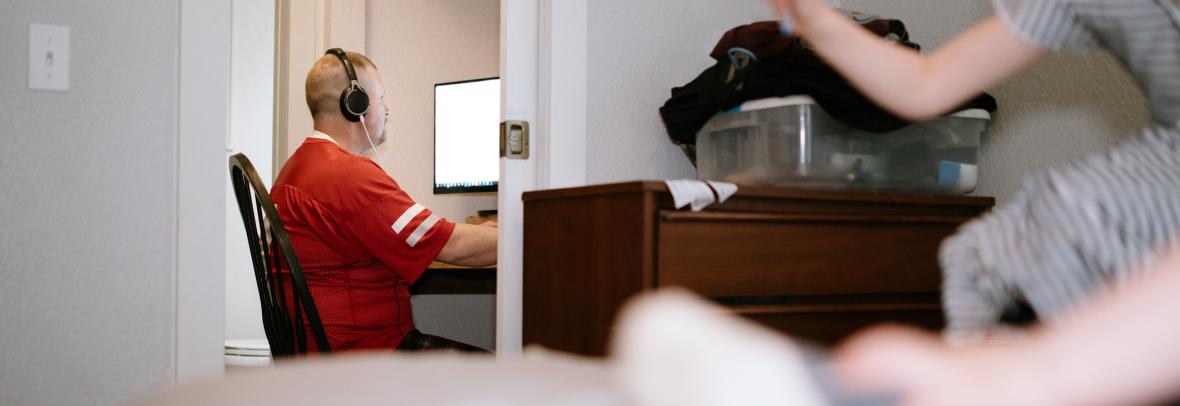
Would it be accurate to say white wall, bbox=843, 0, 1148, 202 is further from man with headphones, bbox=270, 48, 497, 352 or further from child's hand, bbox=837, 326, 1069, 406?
child's hand, bbox=837, 326, 1069, 406

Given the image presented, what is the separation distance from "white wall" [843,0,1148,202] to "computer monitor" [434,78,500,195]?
3.95 ft

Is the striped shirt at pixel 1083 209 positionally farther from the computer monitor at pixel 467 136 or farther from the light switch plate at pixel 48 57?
the computer monitor at pixel 467 136

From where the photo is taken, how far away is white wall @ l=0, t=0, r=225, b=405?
1441 mm

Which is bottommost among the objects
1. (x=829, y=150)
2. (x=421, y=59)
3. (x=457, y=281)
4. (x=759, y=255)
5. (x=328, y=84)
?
(x=457, y=281)

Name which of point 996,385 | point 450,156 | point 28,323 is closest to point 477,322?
point 450,156

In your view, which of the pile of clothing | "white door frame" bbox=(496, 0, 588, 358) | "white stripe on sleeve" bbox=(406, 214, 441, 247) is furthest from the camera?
"white stripe on sleeve" bbox=(406, 214, 441, 247)

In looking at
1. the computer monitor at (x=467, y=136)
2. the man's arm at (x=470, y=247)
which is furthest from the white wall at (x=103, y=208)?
the computer monitor at (x=467, y=136)

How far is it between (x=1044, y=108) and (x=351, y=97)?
5.16ft

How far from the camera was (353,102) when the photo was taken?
2316mm

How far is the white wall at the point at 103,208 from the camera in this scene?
144 centimetres

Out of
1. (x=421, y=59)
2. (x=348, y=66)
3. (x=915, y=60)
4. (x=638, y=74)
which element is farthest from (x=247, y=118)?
(x=915, y=60)

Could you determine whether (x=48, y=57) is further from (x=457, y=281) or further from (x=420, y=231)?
(x=457, y=281)

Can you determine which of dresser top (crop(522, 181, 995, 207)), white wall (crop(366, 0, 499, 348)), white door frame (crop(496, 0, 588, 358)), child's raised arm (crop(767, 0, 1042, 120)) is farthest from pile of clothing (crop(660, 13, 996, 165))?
white wall (crop(366, 0, 499, 348))

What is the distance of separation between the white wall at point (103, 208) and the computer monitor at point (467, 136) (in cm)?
108
